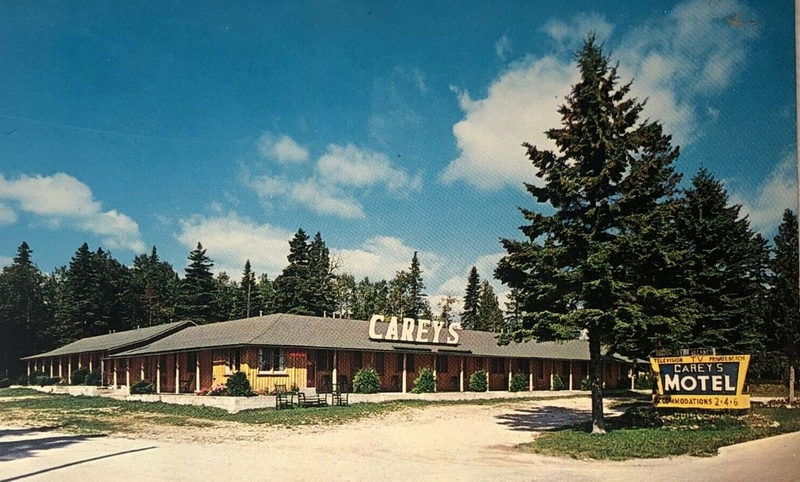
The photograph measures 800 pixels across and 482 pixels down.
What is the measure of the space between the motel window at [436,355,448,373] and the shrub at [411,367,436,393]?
2.08m

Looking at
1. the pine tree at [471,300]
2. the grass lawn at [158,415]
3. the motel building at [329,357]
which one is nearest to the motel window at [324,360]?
the motel building at [329,357]

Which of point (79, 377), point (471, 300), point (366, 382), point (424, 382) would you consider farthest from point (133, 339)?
point (471, 300)

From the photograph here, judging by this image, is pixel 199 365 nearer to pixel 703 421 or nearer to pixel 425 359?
pixel 425 359

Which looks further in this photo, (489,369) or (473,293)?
(473,293)

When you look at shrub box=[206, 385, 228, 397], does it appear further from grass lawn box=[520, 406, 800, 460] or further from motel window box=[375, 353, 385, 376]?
grass lawn box=[520, 406, 800, 460]

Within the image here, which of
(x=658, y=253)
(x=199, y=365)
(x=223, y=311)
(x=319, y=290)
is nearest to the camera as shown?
(x=658, y=253)

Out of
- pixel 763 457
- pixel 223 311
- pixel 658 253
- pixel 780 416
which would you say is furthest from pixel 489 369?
pixel 223 311

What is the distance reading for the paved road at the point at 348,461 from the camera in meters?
11.6

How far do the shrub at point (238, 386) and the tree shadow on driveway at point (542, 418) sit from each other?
1083 centimetres

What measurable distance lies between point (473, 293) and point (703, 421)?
74.5m

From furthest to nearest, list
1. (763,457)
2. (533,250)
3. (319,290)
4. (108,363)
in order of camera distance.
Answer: (319,290) → (108,363) → (533,250) → (763,457)

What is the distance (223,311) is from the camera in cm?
7831

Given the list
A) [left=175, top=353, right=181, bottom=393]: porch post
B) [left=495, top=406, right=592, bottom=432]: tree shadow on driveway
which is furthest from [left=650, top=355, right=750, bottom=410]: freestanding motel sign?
[left=175, top=353, right=181, bottom=393]: porch post

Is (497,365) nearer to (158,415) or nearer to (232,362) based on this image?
(232,362)
